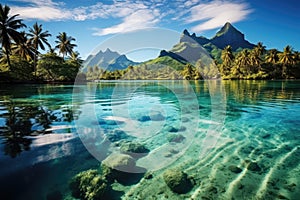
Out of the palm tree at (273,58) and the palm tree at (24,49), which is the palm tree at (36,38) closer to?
the palm tree at (24,49)

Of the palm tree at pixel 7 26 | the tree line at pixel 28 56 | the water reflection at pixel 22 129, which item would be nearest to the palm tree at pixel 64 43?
the tree line at pixel 28 56

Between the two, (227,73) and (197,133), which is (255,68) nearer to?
(227,73)

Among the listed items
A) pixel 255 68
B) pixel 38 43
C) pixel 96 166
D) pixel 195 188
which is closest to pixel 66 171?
pixel 96 166

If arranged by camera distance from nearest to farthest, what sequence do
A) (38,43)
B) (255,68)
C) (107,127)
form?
(107,127), (38,43), (255,68)

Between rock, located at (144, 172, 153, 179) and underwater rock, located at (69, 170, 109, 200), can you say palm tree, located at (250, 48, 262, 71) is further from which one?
underwater rock, located at (69, 170, 109, 200)

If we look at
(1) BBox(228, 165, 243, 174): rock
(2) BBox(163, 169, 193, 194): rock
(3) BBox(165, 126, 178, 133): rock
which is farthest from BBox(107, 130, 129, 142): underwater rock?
(1) BBox(228, 165, 243, 174): rock
